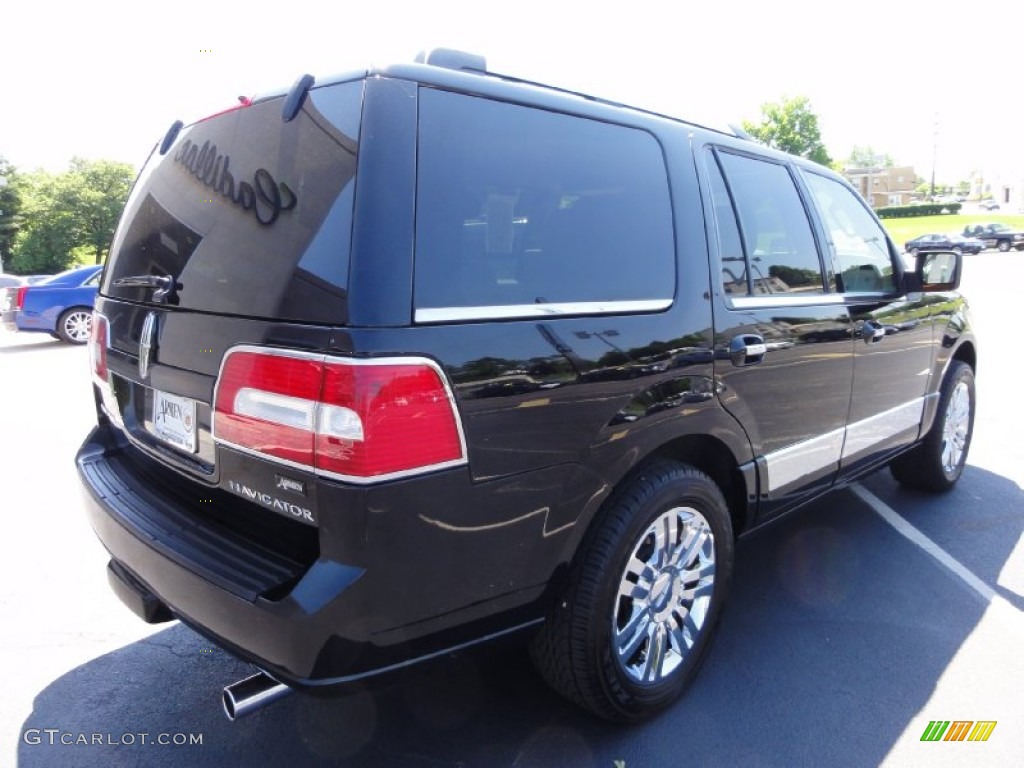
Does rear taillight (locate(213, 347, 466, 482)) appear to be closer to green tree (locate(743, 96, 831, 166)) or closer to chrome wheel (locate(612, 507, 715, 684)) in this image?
chrome wheel (locate(612, 507, 715, 684))

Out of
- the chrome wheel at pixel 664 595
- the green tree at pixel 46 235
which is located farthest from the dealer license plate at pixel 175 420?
the green tree at pixel 46 235

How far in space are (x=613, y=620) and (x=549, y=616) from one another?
215mm

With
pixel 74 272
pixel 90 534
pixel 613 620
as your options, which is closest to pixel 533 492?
pixel 613 620

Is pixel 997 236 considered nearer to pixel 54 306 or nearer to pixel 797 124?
pixel 797 124

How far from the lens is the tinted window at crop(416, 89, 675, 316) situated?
1.88m

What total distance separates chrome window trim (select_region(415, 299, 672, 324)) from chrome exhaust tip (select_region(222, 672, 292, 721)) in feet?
3.46

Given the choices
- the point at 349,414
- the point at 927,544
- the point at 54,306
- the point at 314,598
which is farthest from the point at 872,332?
the point at 54,306

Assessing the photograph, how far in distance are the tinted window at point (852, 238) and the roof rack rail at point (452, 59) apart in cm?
204

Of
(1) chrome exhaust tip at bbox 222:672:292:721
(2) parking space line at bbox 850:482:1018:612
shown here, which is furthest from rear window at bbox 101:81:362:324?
(2) parking space line at bbox 850:482:1018:612

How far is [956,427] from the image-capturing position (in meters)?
4.72

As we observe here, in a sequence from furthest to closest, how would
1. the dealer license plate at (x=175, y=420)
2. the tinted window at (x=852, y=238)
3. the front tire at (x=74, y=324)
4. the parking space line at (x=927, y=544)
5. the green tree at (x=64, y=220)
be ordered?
1. the green tree at (x=64, y=220)
2. the front tire at (x=74, y=324)
3. the tinted window at (x=852, y=238)
4. the parking space line at (x=927, y=544)
5. the dealer license plate at (x=175, y=420)

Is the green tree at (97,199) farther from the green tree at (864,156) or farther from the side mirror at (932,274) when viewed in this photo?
the green tree at (864,156)

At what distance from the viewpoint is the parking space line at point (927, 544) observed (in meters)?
3.44

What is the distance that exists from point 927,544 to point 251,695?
3.58 meters
